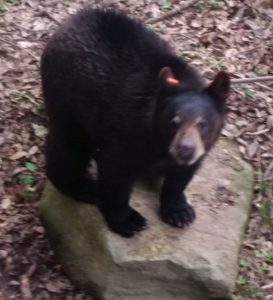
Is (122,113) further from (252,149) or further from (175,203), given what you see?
(252,149)

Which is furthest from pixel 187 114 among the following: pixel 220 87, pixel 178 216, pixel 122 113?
pixel 178 216

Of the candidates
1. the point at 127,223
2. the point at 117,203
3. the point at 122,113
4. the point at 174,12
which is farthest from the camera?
the point at 174,12

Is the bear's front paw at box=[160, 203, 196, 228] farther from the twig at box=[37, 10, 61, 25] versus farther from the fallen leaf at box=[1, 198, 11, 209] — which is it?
the twig at box=[37, 10, 61, 25]

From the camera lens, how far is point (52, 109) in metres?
5.24

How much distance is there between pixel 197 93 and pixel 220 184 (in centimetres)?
146

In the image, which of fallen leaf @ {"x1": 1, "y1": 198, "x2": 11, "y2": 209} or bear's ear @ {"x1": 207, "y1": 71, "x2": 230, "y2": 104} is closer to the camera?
bear's ear @ {"x1": 207, "y1": 71, "x2": 230, "y2": 104}

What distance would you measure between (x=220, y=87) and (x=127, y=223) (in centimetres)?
125

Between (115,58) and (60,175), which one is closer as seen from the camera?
(115,58)

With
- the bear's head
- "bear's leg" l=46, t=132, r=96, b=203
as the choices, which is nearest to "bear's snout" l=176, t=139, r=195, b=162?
the bear's head

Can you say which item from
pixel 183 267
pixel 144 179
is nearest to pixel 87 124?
pixel 144 179

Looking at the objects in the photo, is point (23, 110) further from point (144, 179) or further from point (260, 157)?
point (260, 157)

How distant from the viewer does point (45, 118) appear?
21.3 feet

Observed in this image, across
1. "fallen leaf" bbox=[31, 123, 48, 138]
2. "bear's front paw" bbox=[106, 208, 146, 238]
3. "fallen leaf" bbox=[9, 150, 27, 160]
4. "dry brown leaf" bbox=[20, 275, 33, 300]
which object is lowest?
"dry brown leaf" bbox=[20, 275, 33, 300]

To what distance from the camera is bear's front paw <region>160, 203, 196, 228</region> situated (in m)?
5.22
